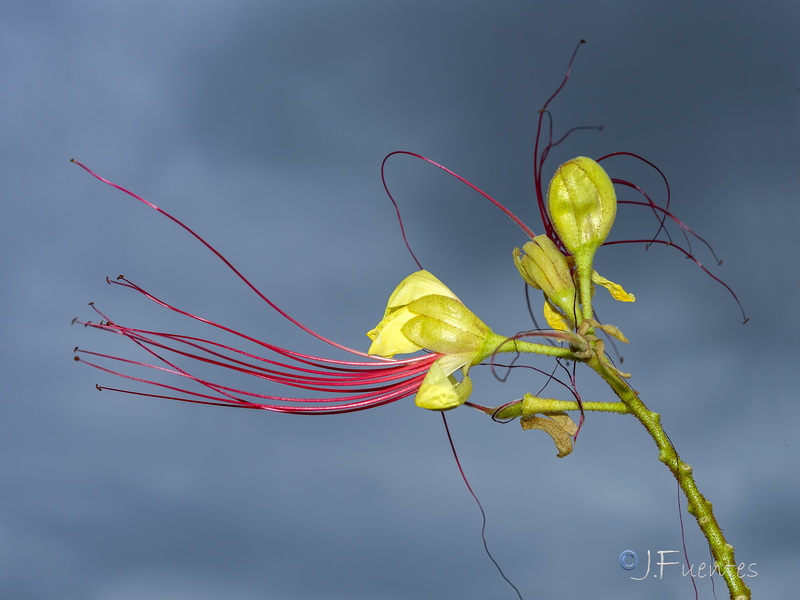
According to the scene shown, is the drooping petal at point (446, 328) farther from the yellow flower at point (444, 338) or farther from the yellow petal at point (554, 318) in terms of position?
the yellow petal at point (554, 318)

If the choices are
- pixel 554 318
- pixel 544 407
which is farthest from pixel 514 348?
pixel 554 318

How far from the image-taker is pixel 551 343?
1631mm

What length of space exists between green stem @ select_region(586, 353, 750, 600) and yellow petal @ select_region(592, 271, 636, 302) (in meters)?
0.35

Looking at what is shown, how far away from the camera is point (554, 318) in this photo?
1.88m

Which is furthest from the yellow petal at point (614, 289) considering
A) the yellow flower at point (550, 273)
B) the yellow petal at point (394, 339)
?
the yellow petal at point (394, 339)

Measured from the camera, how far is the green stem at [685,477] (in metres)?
1.47

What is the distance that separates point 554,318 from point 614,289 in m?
0.17

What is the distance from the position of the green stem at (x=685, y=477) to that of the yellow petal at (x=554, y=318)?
0.30 metres

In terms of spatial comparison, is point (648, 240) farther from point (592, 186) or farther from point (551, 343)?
point (551, 343)

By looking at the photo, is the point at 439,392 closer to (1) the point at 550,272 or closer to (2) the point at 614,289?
(1) the point at 550,272

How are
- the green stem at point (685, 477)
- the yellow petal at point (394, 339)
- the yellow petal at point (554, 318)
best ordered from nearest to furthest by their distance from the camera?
1. the green stem at point (685, 477)
2. the yellow petal at point (394, 339)
3. the yellow petal at point (554, 318)

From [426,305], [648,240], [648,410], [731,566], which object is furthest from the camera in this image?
[648,240]

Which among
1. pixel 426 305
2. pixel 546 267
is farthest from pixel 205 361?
pixel 546 267

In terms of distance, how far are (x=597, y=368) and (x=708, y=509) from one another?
0.35 metres
